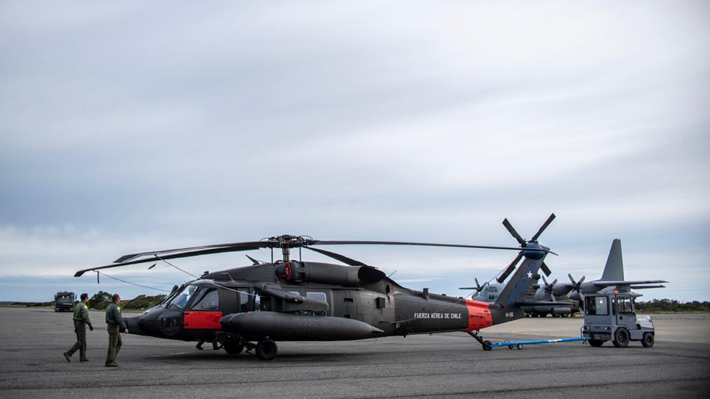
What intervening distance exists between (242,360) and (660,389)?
11.2 m

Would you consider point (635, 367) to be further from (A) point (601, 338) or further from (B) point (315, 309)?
(B) point (315, 309)

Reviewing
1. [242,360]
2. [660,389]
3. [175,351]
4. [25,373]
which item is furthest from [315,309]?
[660,389]

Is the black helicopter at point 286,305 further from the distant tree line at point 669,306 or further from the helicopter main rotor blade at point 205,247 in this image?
the distant tree line at point 669,306

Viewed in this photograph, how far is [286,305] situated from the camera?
1838 centimetres

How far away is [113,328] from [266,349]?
14.2ft

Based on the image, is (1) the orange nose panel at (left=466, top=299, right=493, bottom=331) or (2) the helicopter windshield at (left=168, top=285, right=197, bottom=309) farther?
(1) the orange nose panel at (left=466, top=299, right=493, bottom=331)

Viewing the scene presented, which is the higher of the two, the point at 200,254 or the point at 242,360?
the point at 200,254

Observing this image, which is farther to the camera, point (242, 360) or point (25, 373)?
point (242, 360)

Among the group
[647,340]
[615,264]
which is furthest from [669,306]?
[647,340]

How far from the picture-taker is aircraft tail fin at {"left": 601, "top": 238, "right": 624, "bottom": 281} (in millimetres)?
52938

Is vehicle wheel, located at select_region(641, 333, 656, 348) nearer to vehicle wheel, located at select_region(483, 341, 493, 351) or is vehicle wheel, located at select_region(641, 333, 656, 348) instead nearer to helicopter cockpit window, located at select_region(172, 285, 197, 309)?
vehicle wheel, located at select_region(483, 341, 493, 351)

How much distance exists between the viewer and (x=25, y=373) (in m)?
13.9

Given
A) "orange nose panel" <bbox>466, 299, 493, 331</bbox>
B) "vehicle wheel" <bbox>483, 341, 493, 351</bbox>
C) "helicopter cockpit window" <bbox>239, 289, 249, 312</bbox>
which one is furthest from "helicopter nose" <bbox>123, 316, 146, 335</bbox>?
"vehicle wheel" <bbox>483, 341, 493, 351</bbox>

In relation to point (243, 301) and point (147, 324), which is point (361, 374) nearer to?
point (243, 301)
